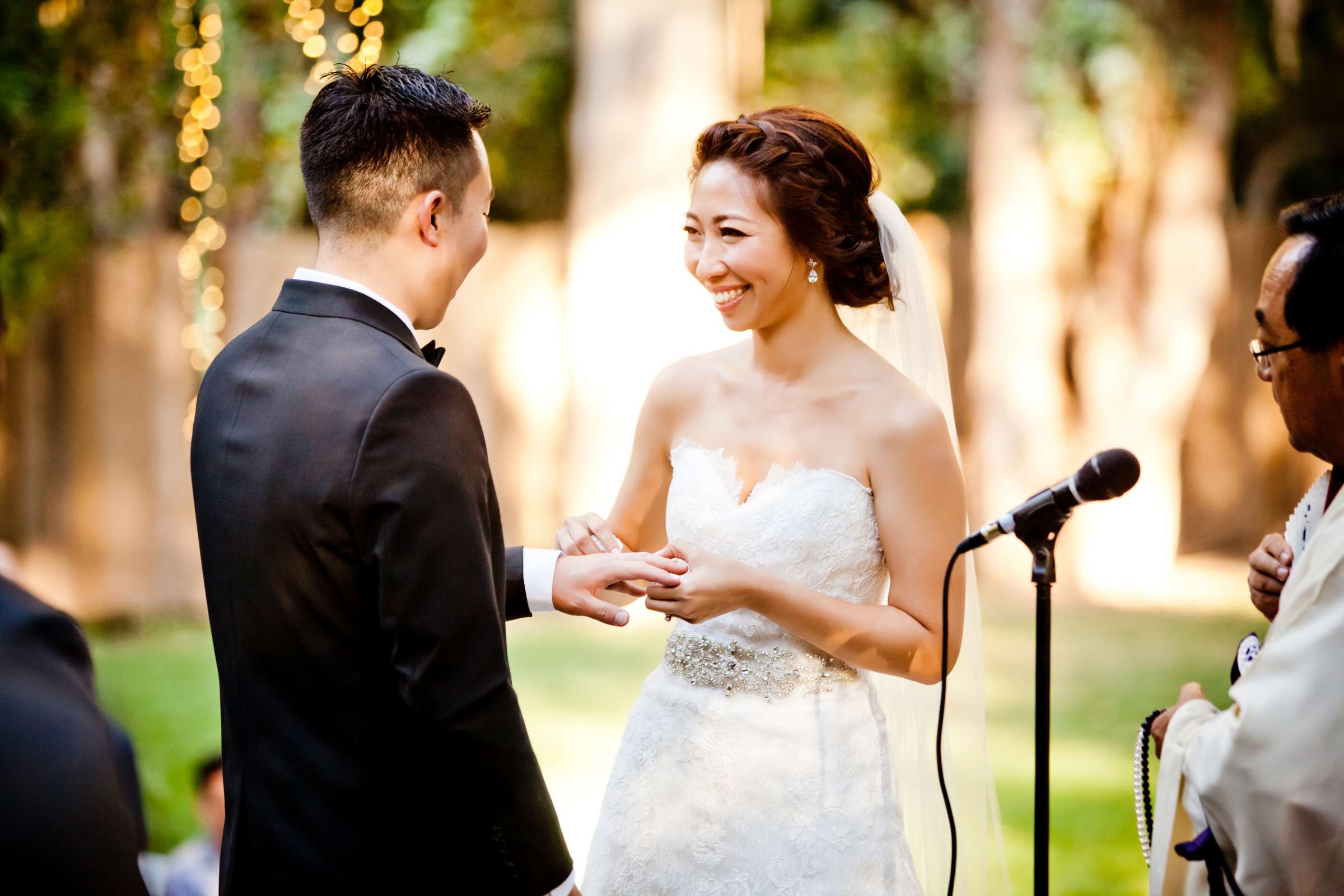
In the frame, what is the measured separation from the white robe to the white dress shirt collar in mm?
1543

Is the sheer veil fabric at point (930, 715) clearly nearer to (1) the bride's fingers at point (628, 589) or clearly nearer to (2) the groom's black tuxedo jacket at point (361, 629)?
(1) the bride's fingers at point (628, 589)

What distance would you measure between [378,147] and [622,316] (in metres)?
5.80

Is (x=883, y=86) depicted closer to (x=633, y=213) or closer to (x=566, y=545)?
(x=633, y=213)

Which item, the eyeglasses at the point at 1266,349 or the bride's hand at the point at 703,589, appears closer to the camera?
the eyeglasses at the point at 1266,349

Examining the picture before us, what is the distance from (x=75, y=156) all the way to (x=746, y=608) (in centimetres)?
698

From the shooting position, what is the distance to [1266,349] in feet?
7.03

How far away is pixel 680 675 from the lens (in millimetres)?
2859

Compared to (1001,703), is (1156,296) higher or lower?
higher

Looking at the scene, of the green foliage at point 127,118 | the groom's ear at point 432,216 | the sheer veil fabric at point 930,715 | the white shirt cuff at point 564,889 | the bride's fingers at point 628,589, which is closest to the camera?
the white shirt cuff at point 564,889

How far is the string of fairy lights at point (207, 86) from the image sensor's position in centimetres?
485

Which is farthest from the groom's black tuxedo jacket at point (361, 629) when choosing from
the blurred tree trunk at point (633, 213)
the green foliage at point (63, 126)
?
the blurred tree trunk at point (633, 213)

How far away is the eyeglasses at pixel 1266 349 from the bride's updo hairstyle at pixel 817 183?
973 mm

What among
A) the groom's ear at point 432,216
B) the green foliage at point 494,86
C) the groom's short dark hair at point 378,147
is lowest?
the groom's ear at point 432,216

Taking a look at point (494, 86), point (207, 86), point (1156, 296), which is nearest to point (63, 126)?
point (207, 86)
